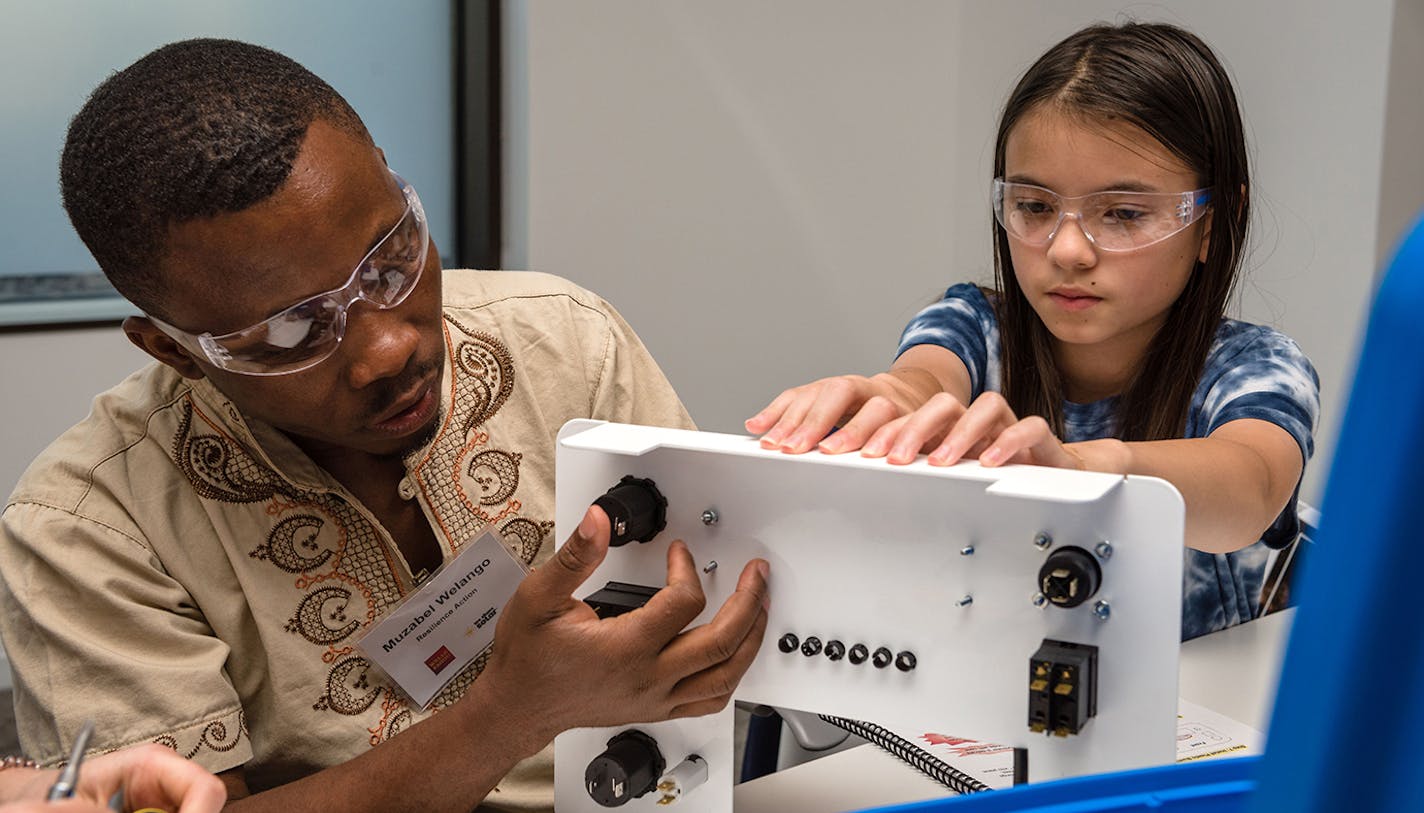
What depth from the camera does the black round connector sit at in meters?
0.85

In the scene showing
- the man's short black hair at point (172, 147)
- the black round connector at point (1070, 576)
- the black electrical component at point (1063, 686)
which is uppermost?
the man's short black hair at point (172, 147)

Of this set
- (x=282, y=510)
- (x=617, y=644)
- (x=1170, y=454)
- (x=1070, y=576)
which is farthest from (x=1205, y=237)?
(x=282, y=510)

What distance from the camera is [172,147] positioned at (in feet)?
3.52

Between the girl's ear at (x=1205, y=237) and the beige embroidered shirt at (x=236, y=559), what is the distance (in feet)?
2.59

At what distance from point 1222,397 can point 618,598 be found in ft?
2.76

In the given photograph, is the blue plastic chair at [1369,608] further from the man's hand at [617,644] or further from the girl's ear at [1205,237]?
the girl's ear at [1205,237]

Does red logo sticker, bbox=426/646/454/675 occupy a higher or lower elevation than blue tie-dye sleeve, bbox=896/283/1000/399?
lower

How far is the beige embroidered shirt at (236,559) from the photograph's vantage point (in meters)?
1.15

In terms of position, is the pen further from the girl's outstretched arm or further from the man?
the girl's outstretched arm

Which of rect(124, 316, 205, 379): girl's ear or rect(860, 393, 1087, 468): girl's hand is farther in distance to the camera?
rect(124, 316, 205, 379): girl's ear

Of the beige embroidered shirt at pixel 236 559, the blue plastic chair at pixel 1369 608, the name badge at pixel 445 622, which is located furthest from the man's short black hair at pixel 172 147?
the blue plastic chair at pixel 1369 608

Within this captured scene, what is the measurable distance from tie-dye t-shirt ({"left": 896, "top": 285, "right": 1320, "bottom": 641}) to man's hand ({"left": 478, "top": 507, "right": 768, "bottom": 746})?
646 millimetres

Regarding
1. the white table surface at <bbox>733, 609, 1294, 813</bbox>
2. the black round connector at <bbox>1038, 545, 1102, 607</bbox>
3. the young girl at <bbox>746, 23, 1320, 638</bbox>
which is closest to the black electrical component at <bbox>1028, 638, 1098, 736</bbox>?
the black round connector at <bbox>1038, 545, 1102, 607</bbox>

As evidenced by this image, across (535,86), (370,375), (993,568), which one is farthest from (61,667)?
(535,86)
